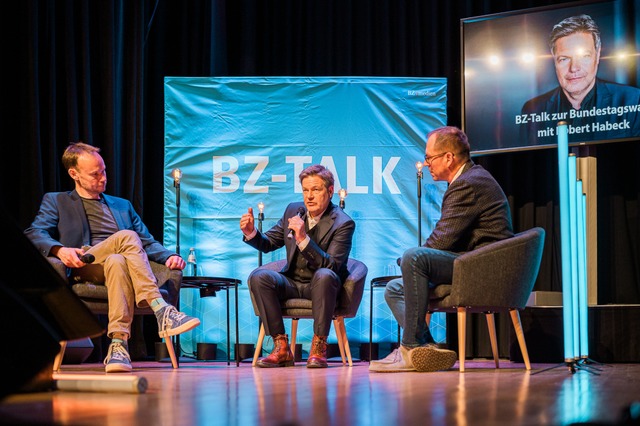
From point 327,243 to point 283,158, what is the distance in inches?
54.2

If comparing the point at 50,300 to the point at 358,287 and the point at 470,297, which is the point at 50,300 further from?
the point at 358,287

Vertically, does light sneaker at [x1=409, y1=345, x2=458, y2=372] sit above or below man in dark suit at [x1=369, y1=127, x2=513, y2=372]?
below

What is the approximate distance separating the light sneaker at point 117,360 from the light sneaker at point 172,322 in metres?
0.21

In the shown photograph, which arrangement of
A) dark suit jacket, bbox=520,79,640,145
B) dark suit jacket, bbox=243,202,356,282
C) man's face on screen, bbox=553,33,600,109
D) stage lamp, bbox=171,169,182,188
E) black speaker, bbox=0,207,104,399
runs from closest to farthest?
black speaker, bbox=0,207,104,399, dark suit jacket, bbox=243,202,356,282, dark suit jacket, bbox=520,79,640,145, man's face on screen, bbox=553,33,600,109, stage lamp, bbox=171,169,182,188

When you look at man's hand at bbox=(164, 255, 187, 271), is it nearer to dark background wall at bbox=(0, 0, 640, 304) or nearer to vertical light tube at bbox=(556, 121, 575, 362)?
dark background wall at bbox=(0, 0, 640, 304)

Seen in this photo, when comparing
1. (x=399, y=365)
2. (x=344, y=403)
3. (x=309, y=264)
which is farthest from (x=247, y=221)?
(x=344, y=403)

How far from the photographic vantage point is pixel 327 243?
464 cm

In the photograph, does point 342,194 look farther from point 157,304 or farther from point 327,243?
point 157,304

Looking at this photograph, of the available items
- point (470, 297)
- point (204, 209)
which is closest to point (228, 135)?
point (204, 209)

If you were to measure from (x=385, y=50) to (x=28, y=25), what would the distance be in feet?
8.55

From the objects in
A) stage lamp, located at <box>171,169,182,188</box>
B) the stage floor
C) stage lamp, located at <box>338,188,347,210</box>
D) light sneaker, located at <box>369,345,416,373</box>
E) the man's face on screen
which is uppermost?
the man's face on screen

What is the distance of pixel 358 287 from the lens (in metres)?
4.52

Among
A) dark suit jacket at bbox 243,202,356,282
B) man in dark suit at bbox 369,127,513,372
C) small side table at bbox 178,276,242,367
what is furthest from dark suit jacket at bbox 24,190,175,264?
man in dark suit at bbox 369,127,513,372

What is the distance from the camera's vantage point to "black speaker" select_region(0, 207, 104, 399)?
184 centimetres
